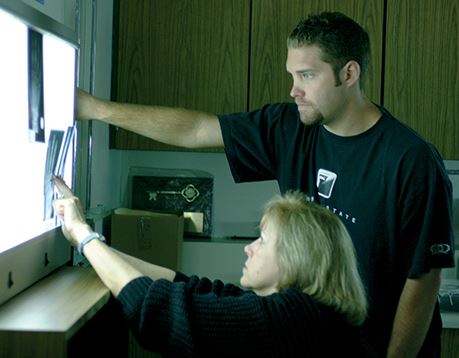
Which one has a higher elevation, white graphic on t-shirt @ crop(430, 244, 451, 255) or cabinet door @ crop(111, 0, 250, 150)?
A: cabinet door @ crop(111, 0, 250, 150)

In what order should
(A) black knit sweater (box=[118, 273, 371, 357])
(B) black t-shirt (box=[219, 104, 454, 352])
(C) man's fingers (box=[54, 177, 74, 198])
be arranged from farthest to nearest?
(B) black t-shirt (box=[219, 104, 454, 352]) < (C) man's fingers (box=[54, 177, 74, 198]) < (A) black knit sweater (box=[118, 273, 371, 357])

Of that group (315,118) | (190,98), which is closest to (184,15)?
(190,98)

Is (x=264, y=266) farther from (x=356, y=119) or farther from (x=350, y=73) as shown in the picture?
(x=350, y=73)

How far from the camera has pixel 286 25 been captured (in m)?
2.95

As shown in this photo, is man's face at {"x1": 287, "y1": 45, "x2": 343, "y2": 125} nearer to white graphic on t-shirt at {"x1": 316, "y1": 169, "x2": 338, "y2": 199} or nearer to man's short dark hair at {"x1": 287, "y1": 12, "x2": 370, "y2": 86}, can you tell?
man's short dark hair at {"x1": 287, "y1": 12, "x2": 370, "y2": 86}

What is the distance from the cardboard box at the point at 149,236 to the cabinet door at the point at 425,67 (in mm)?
1033

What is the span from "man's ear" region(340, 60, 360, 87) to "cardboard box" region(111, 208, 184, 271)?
3.78ft

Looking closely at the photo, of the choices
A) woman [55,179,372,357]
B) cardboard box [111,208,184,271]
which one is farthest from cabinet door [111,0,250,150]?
woman [55,179,372,357]

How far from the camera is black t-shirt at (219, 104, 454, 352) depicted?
1.81 m

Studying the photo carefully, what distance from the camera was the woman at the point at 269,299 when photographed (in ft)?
4.33

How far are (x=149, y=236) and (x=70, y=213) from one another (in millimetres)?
1325

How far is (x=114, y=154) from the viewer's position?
3217 millimetres

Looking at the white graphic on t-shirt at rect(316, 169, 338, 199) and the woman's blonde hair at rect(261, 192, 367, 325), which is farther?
the white graphic on t-shirt at rect(316, 169, 338, 199)

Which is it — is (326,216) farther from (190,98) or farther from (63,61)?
(190,98)
